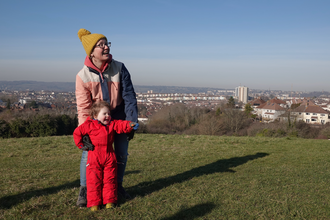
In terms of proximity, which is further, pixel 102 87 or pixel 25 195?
pixel 25 195

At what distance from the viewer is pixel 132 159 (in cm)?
697

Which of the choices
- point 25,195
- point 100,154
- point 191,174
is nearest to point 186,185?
point 191,174

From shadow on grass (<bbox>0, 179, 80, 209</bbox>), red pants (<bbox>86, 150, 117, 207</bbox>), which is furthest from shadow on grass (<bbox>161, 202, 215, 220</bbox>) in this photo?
shadow on grass (<bbox>0, 179, 80, 209</bbox>)

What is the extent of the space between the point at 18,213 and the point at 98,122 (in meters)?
1.52

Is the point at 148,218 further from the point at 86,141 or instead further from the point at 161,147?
the point at 161,147

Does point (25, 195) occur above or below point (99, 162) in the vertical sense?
below

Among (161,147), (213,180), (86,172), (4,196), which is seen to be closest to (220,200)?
(213,180)

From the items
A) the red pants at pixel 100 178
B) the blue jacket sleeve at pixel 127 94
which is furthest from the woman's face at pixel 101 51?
the red pants at pixel 100 178

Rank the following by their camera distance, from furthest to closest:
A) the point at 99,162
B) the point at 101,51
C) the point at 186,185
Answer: the point at 186,185, the point at 101,51, the point at 99,162

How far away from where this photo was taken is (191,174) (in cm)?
529

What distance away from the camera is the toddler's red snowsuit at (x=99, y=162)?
325 cm

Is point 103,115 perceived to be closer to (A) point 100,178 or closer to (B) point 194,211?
(A) point 100,178

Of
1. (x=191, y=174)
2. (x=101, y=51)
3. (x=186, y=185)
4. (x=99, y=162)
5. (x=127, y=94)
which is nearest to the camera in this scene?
(x=99, y=162)

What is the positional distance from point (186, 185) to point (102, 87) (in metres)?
2.31
